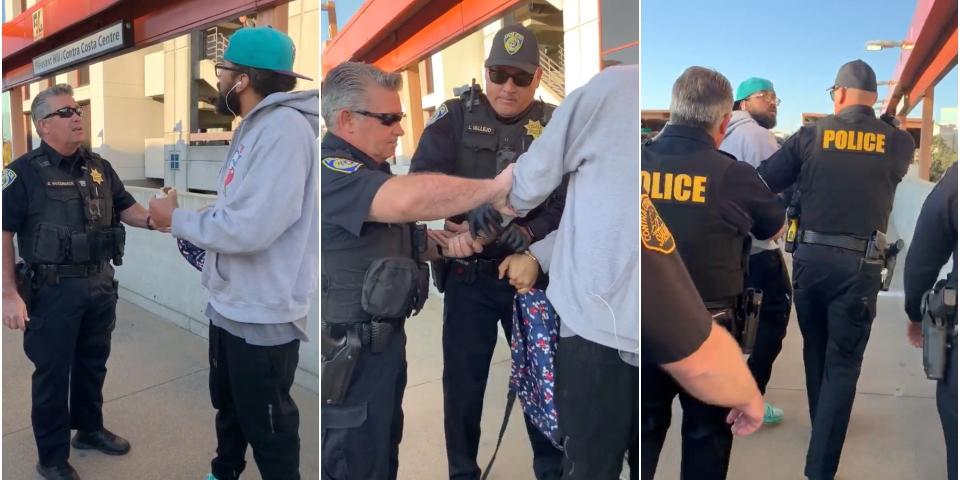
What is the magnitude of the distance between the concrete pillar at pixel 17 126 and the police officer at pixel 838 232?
5.61ft

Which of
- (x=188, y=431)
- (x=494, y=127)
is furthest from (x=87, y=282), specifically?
(x=494, y=127)

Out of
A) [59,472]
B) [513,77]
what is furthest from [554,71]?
[59,472]

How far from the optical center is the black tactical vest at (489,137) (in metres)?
1.09

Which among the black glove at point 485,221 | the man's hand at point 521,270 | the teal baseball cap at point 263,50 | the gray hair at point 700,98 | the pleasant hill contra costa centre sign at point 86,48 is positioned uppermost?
the pleasant hill contra costa centre sign at point 86,48

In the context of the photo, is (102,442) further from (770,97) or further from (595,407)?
(770,97)

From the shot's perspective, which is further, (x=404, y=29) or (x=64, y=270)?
(x=64, y=270)

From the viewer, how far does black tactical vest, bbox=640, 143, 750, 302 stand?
3.92ft

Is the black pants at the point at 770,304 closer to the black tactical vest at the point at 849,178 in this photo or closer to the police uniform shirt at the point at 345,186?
the black tactical vest at the point at 849,178

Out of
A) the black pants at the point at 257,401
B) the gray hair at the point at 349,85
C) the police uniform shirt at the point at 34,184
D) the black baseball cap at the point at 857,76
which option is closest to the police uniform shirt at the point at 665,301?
the black baseball cap at the point at 857,76

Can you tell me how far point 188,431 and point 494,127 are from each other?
1.12 meters

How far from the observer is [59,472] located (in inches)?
62.7

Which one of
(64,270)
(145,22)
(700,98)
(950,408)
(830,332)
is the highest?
(145,22)

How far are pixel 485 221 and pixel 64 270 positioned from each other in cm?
111

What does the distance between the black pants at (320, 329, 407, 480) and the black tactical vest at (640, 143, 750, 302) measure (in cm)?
59
